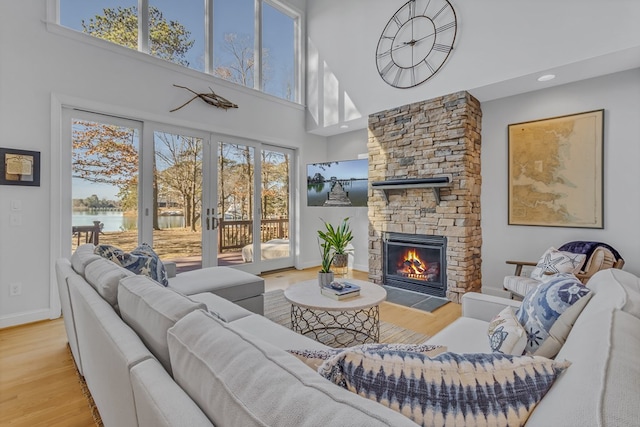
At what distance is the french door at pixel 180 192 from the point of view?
3434mm

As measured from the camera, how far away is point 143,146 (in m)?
3.77

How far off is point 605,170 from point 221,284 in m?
3.90

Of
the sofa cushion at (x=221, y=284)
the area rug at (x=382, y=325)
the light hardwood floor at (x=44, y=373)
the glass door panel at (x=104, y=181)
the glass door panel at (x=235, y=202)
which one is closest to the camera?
the light hardwood floor at (x=44, y=373)

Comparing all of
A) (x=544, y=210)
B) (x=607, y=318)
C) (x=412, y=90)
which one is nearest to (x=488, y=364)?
(x=607, y=318)

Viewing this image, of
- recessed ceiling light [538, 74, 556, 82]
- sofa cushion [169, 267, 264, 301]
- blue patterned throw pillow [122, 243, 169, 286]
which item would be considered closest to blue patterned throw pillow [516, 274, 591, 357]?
sofa cushion [169, 267, 264, 301]

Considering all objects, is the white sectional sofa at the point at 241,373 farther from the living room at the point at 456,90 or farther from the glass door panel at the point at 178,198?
the glass door panel at the point at 178,198

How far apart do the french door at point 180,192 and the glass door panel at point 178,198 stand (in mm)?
12

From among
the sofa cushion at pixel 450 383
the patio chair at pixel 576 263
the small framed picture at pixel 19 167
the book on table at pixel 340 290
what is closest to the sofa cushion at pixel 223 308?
the book on table at pixel 340 290

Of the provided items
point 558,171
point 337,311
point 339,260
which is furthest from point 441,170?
point 337,311

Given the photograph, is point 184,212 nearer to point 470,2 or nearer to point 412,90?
point 412,90

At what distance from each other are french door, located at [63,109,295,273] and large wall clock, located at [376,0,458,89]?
219cm

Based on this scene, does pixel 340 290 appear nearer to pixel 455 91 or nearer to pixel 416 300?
pixel 416 300

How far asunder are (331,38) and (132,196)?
384 centimetres

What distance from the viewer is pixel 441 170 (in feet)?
12.6
